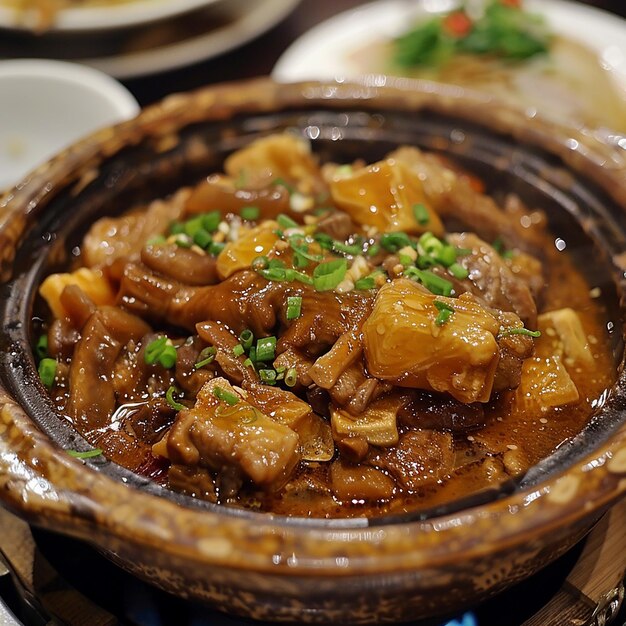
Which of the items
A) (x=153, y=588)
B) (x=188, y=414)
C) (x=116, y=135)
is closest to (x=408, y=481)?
(x=188, y=414)

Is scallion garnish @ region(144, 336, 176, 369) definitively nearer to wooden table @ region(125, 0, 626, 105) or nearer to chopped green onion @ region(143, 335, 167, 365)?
chopped green onion @ region(143, 335, 167, 365)

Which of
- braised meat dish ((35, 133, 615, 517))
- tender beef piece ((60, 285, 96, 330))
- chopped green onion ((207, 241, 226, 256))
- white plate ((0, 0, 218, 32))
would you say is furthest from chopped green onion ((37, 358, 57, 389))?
white plate ((0, 0, 218, 32))

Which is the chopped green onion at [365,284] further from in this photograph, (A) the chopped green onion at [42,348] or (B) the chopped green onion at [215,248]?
(A) the chopped green onion at [42,348]

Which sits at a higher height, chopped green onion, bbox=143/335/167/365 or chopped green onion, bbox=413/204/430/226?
chopped green onion, bbox=413/204/430/226

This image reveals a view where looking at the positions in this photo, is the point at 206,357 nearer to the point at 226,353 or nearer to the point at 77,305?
the point at 226,353

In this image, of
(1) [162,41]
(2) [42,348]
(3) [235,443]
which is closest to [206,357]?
(3) [235,443]

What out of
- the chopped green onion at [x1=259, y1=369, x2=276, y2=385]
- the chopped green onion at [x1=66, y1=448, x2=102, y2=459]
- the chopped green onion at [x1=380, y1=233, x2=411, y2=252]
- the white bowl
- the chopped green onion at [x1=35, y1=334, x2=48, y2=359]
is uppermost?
the chopped green onion at [x1=380, y1=233, x2=411, y2=252]

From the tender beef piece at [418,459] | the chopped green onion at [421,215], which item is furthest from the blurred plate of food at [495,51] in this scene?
the tender beef piece at [418,459]
